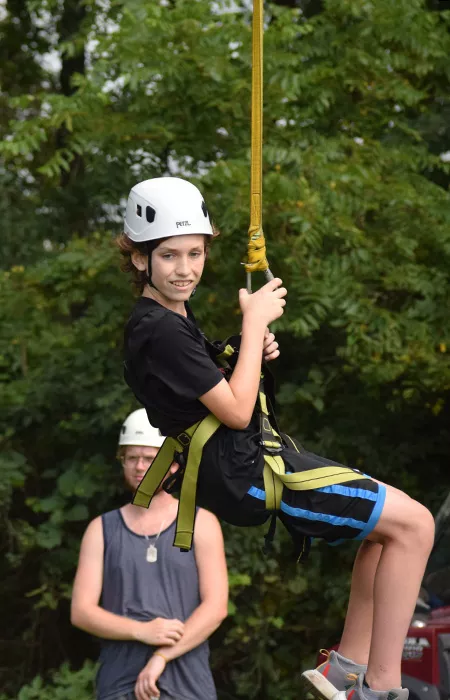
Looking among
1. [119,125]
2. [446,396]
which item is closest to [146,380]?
[119,125]

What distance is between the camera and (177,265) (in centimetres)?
333

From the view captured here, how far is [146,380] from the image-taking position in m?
3.31

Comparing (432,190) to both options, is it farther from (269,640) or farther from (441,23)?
(269,640)

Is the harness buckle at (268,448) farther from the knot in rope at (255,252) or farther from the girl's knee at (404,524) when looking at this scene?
the knot in rope at (255,252)

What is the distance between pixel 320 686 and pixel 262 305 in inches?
45.0

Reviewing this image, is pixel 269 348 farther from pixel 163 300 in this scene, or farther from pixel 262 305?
pixel 163 300

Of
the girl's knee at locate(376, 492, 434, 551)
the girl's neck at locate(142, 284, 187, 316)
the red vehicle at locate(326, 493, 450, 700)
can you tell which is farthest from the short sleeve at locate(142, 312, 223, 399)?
the red vehicle at locate(326, 493, 450, 700)

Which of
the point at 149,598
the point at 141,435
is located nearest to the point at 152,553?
the point at 149,598

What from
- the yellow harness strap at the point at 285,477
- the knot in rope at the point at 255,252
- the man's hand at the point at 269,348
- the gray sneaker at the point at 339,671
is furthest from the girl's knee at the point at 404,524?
the knot in rope at the point at 255,252

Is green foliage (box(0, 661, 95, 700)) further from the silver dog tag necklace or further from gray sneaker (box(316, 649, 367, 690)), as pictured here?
gray sneaker (box(316, 649, 367, 690))

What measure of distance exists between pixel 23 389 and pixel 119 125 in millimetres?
1969

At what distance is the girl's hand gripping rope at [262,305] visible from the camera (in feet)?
10.9

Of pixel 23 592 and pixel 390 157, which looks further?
pixel 23 592

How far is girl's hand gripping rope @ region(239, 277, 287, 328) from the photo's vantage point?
3311mm
